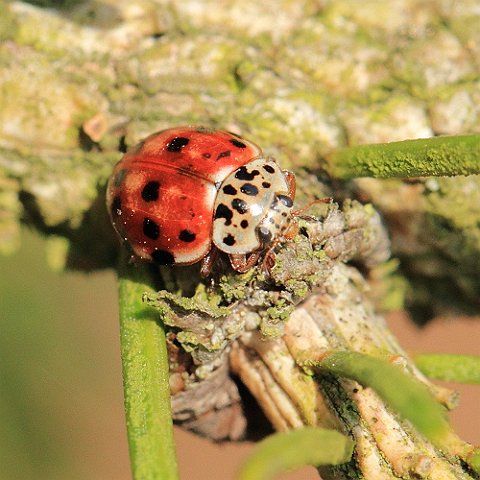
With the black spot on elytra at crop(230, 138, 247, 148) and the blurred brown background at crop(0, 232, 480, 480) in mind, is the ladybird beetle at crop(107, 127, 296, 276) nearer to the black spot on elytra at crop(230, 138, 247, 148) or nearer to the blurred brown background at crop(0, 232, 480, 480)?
the black spot on elytra at crop(230, 138, 247, 148)

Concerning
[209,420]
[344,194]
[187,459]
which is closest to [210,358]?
[209,420]

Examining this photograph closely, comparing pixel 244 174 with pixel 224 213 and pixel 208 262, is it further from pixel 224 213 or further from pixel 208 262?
pixel 208 262

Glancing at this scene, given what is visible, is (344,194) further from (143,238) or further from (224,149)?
(143,238)

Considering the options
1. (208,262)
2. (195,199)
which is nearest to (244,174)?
(195,199)

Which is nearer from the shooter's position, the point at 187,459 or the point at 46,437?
the point at 46,437

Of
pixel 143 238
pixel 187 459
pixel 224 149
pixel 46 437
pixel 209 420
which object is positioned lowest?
pixel 187 459

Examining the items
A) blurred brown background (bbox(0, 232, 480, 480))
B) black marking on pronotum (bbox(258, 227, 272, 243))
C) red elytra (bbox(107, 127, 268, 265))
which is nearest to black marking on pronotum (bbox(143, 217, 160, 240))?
red elytra (bbox(107, 127, 268, 265))

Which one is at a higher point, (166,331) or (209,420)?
(166,331)
